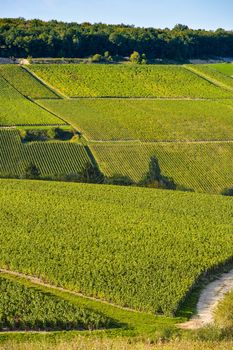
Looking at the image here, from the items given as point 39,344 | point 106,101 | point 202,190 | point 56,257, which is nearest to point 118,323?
point 39,344

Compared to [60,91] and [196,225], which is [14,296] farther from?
[60,91]

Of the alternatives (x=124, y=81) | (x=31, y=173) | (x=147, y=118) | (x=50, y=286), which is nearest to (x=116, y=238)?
(x=50, y=286)

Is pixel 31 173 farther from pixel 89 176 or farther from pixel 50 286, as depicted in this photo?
pixel 50 286

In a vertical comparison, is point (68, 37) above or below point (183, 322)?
above

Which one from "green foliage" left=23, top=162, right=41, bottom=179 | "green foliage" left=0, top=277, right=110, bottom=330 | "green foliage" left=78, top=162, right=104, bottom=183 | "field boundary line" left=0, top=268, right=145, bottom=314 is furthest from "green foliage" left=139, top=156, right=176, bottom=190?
"green foliage" left=0, top=277, right=110, bottom=330

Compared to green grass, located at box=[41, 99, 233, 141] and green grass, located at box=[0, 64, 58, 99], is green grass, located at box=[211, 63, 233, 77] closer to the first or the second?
green grass, located at box=[41, 99, 233, 141]

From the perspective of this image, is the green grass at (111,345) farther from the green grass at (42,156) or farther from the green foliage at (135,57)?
the green foliage at (135,57)
